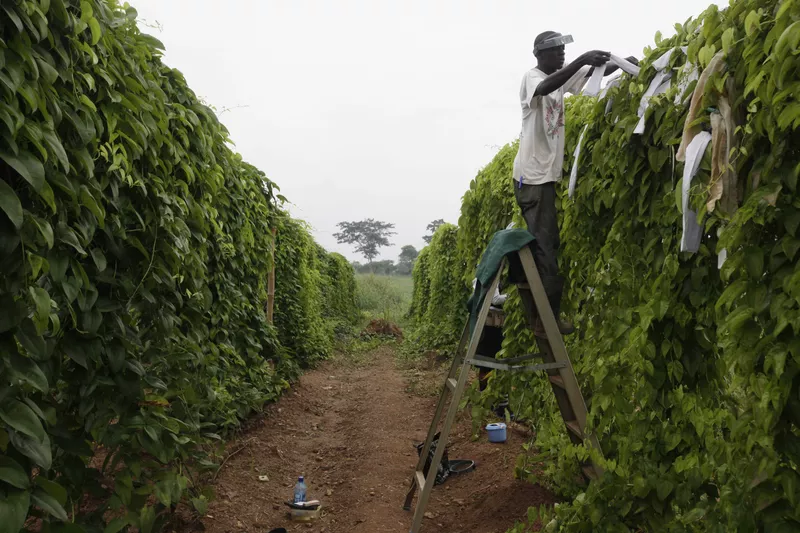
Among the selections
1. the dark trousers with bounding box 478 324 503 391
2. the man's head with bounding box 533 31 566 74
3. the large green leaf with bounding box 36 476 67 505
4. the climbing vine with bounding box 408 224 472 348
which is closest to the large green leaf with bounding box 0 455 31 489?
the large green leaf with bounding box 36 476 67 505

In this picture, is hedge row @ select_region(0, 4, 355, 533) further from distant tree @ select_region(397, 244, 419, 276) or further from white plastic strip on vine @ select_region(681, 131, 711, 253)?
distant tree @ select_region(397, 244, 419, 276)

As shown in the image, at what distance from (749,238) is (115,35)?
8.53 feet

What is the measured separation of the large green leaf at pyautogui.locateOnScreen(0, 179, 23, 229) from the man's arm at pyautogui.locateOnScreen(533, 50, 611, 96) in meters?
2.73

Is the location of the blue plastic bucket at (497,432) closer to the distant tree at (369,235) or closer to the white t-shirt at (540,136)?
the white t-shirt at (540,136)

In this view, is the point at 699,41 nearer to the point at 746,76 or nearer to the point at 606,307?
the point at 746,76

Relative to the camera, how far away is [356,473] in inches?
195

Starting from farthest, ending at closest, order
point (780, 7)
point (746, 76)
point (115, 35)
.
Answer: point (115, 35) < point (746, 76) < point (780, 7)

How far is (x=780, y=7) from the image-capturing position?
63.3 inches

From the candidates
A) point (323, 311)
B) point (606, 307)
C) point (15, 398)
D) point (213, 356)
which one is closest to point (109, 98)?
point (15, 398)

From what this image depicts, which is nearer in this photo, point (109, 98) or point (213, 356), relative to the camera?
point (109, 98)

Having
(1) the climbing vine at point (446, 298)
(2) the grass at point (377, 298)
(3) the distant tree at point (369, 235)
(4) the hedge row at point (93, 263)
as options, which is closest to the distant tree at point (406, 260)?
(3) the distant tree at point (369, 235)

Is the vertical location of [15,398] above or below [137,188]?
below

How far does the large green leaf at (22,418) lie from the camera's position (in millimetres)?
1646

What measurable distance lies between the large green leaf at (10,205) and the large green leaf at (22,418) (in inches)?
20.4
